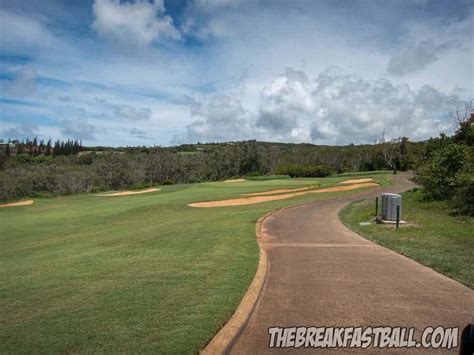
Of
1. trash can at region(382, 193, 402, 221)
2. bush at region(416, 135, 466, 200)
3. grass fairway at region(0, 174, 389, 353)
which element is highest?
bush at region(416, 135, 466, 200)

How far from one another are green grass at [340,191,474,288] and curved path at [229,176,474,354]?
1.35ft

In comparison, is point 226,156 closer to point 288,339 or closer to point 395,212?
point 395,212

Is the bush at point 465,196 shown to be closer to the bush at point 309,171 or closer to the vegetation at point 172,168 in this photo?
the bush at point 309,171

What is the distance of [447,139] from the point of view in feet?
89.7

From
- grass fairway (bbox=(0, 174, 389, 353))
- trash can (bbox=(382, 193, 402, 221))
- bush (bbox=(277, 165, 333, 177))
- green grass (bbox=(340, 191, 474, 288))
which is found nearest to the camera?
grass fairway (bbox=(0, 174, 389, 353))

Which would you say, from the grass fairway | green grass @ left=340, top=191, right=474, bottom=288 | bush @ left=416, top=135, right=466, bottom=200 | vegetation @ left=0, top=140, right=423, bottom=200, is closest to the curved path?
green grass @ left=340, top=191, right=474, bottom=288

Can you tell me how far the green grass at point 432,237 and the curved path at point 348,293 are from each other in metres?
0.41

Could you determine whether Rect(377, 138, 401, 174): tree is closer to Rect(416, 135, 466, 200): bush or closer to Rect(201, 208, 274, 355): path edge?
Rect(416, 135, 466, 200): bush

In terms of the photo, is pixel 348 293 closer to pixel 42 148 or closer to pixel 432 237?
Result: pixel 432 237

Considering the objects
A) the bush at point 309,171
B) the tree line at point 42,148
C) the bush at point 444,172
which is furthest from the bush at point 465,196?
the tree line at point 42,148

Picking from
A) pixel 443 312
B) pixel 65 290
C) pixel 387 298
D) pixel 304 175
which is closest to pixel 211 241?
pixel 65 290

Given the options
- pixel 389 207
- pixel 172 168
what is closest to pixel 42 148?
pixel 172 168

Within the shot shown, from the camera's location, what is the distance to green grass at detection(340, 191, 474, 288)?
343 inches

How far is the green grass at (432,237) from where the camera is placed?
8703 mm
